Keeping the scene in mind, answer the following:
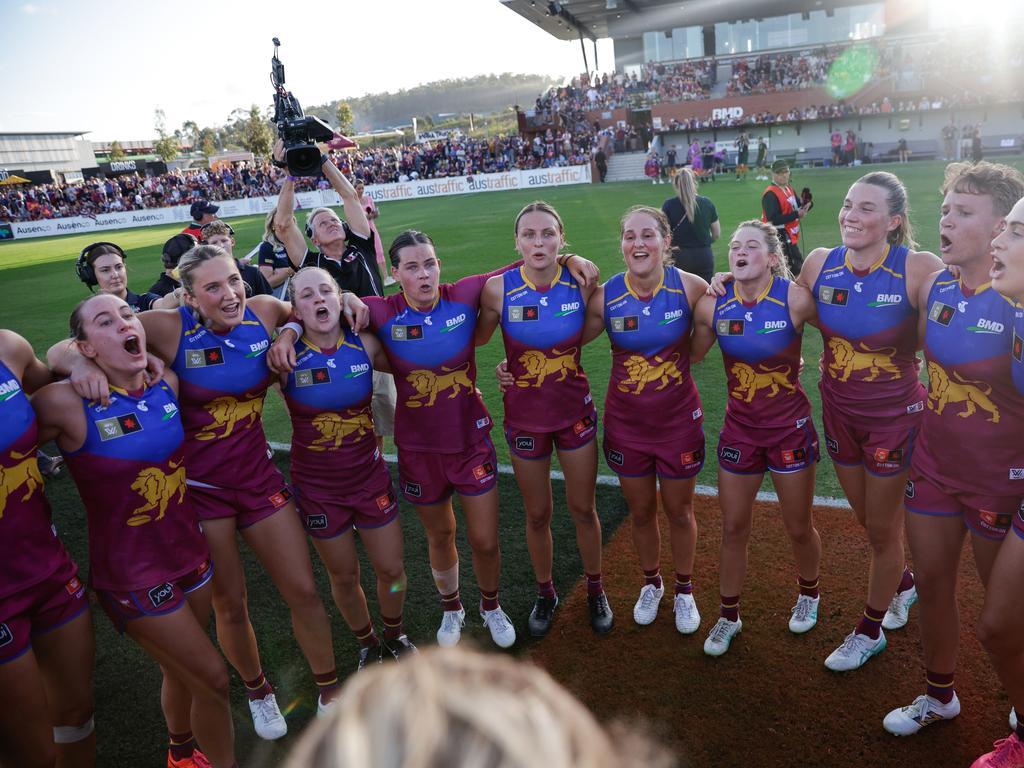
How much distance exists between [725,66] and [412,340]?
50891mm

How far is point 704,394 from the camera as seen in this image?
7648mm

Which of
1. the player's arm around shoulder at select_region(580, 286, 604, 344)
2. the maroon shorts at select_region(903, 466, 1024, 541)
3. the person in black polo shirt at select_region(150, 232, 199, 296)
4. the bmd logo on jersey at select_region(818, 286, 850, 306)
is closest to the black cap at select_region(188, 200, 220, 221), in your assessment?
the person in black polo shirt at select_region(150, 232, 199, 296)

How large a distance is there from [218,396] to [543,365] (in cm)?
182

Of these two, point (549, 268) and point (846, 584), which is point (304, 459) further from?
point (846, 584)

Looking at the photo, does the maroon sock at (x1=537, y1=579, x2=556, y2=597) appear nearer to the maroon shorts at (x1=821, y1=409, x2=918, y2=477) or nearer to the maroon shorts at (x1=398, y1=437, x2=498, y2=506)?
the maroon shorts at (x1=398, y1=437, x2=498, y2=506)

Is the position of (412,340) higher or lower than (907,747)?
higher

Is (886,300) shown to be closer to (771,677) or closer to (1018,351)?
(1018,351)

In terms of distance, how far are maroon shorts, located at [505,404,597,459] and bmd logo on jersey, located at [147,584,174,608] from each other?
6.51ft

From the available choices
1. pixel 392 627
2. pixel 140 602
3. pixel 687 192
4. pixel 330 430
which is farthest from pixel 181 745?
pixel 687 192

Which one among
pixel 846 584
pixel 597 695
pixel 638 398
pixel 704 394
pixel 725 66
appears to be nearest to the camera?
pixel 597 695

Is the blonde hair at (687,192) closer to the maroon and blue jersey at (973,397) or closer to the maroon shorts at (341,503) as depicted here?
the maroon and blue jersey at (973,397)

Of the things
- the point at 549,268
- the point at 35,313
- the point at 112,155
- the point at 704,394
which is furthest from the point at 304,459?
the point at 112,155

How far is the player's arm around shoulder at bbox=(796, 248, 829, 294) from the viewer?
3939 millimetres

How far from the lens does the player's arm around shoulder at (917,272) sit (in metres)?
3.57
